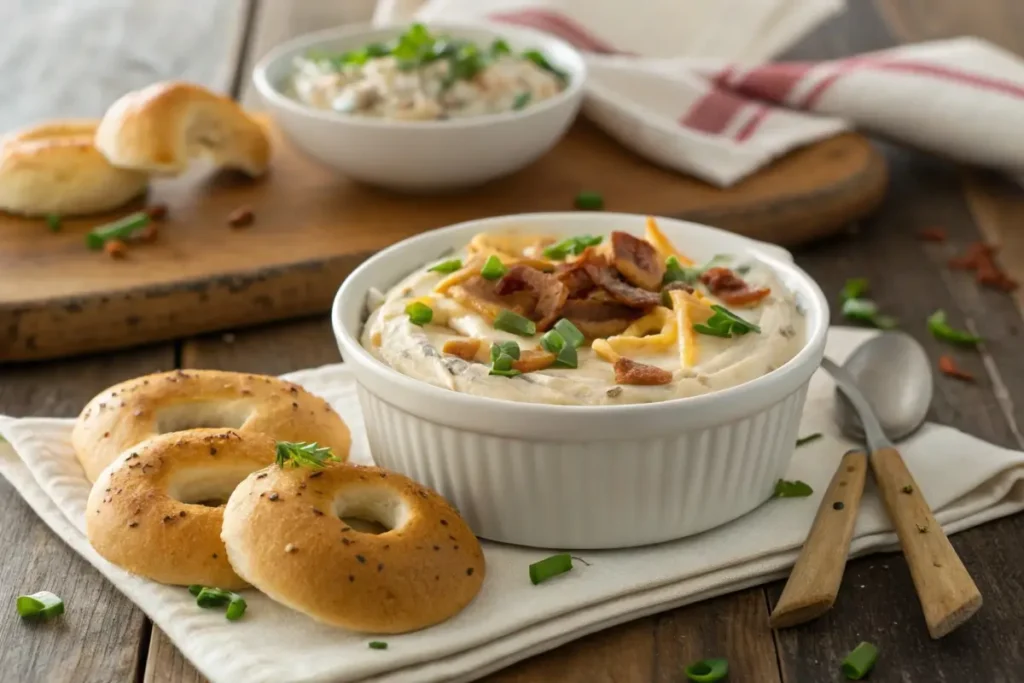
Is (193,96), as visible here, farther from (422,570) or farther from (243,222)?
(422,570)

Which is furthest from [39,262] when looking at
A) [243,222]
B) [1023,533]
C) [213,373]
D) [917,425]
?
[1023,533]

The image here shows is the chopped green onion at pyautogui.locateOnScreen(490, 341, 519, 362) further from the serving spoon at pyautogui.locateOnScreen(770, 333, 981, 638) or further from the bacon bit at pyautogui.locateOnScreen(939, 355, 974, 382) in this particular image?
the bacon bit at pyautogui.locateOnScreen(939, 355, 974, 382)

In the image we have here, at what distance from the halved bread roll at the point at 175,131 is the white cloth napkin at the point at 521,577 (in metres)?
1.05

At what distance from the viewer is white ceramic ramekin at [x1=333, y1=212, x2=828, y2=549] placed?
2.02 m

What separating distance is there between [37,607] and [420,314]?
78 cm

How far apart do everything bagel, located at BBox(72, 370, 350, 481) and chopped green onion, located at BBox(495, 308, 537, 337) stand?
38 centimetres

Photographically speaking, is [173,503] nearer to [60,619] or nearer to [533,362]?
[60,619]

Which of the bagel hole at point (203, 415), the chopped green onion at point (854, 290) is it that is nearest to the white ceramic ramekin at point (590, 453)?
the bagel hole at point (203, 415)

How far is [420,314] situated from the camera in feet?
7.45

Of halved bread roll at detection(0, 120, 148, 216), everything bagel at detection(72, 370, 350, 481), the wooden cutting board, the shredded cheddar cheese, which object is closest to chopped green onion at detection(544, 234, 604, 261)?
the shredded cheddar cheese

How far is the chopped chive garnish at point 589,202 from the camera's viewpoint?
3527 mm

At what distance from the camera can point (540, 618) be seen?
1942mm

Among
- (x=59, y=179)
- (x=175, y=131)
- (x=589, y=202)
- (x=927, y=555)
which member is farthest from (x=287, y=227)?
(x=927, y=555)

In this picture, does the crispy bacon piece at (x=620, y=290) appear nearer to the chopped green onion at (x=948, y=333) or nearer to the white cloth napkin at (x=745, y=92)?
the chopped green onion at (x=948, y=333)
